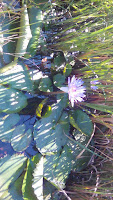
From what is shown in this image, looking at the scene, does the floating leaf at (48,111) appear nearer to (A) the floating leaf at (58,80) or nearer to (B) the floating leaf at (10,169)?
(A) the floating leaf at (58,80)

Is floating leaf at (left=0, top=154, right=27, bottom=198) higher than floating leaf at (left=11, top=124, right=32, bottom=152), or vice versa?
floating leaf at (left=11, top=124, right=32, bottom=152)

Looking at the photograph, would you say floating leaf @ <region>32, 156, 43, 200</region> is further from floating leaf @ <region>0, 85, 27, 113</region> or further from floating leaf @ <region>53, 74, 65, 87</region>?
floating leaf @ <region>53, 74, 65, 87</region>

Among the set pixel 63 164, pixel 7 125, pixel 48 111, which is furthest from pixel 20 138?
pixel 63 164

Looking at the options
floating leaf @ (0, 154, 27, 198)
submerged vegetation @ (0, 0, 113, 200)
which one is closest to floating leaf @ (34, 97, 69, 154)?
submerged vegetation @ (0, 0, 113, 200)

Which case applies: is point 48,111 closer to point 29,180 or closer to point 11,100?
point 11,100

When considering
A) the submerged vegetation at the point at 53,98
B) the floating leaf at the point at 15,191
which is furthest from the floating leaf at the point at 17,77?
the floating leaf at the point at 15,191

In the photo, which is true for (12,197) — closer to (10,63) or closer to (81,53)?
(10,63)

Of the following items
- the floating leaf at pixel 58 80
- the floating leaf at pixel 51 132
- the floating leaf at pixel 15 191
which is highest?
the floating leaf at pixel 58 80
